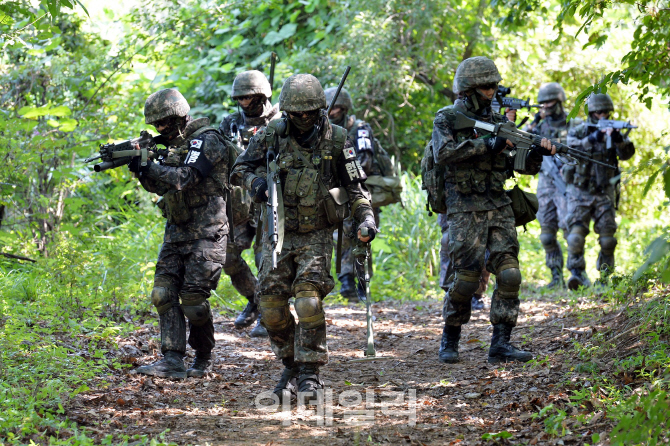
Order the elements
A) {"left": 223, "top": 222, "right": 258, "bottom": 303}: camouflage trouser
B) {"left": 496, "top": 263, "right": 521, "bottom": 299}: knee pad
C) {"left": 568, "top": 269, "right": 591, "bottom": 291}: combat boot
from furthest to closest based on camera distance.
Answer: {"left": 568, "top": 269, "right": 591, "bottom": 291}: combat boot < {"left": 223, "top": 222, "right": 258, "bottom": 303}: camouflage trouser < {"left": 496, "top": 263, "right": 521, "bottom": 299}: knee pad

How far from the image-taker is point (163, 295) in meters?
5.56

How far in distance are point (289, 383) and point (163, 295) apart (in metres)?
1.27

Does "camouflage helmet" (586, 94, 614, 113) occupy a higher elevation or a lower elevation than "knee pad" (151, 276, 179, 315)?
higher

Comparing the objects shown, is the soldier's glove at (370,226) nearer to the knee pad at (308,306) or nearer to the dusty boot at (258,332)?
the knee pad at (308,306)

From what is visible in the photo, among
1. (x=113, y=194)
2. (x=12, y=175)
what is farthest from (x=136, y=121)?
(x=12, y=175)

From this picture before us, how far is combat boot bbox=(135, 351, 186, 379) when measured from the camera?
17.9ft

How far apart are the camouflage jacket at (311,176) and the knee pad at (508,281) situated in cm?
131

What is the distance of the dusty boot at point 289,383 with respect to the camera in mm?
4891

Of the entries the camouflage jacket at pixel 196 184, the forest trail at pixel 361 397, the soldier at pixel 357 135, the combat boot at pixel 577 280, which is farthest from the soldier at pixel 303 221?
the combat boot at pixel 577 280

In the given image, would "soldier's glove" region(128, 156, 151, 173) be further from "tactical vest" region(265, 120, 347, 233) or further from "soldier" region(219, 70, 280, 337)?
"soldier" region(219, 70, 280, 337)

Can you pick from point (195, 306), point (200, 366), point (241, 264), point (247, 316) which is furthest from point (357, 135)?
point (200, 366)

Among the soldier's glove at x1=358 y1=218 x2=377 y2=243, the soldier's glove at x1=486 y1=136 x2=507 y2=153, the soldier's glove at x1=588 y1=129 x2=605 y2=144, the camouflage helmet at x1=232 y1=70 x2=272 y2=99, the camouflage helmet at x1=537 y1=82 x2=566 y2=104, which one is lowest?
the soldier's glove at x1=358 y1=218 x2=377 y2=243

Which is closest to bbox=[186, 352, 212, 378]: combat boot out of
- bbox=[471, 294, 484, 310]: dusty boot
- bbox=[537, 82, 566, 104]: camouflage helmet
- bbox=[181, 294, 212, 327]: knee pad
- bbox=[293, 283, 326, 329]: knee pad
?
bbox=[181, 294, 212, 327]: knee pad

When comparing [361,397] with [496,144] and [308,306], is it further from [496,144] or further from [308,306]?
[496,144]
